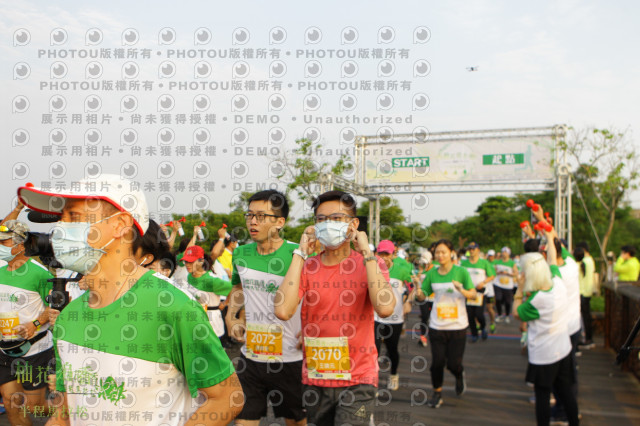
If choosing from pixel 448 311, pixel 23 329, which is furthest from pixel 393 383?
pixel 23 329

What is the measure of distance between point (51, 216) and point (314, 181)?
4361 mm

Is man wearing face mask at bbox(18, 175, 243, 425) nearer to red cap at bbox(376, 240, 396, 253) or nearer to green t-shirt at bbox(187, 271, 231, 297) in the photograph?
green t-shirt at bbox(187, 271, 231, 297)

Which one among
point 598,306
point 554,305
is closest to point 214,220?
point 554,305

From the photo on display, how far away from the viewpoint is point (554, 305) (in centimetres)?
480

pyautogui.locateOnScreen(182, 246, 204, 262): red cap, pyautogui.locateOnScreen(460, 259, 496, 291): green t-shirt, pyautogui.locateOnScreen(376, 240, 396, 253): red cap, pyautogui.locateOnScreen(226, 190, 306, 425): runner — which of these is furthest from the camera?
pyautogui.locateOnScreen(460, 259, 496, 291): green t-shirt

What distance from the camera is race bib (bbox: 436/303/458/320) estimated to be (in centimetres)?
650

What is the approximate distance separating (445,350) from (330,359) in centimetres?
355

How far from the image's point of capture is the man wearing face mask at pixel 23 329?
4.58 meters

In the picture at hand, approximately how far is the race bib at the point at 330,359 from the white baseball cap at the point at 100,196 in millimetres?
1659

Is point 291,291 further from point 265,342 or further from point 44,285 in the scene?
point 44,285

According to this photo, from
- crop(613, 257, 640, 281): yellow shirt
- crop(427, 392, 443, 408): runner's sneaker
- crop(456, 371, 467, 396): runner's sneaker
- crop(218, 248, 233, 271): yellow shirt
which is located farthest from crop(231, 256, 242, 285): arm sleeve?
crop(613, 257, 640, 281): yellow shirt

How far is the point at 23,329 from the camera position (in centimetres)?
457

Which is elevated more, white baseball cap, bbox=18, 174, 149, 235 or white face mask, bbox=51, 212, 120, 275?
white baseball cap, bbox=18, 174, 149, 235

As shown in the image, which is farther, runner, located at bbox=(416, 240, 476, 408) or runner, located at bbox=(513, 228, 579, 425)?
runner, located at bbox=(416, 240, 476, 408)
